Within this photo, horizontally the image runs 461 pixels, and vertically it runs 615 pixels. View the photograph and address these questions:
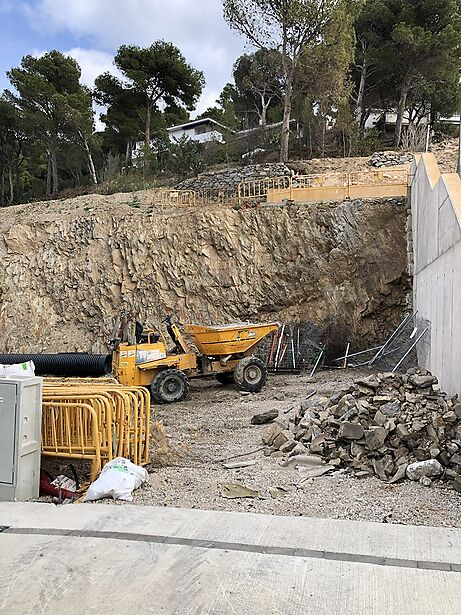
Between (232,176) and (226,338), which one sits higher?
(232,176)

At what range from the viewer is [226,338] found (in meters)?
13.7

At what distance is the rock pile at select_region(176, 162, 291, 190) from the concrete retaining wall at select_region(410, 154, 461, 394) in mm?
10914

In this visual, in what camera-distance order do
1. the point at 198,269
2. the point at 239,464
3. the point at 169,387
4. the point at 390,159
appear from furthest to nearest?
the point at 390,159 < the point at 198,269 < the point at 169,387 < the point at 239,464

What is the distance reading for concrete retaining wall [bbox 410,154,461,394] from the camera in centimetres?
771

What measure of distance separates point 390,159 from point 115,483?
2230 centimetres

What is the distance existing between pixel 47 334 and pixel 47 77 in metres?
19.1

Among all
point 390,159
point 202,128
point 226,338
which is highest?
point 202,128

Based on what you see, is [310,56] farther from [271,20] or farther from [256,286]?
[256,286]

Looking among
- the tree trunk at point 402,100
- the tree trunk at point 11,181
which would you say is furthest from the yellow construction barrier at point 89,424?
the tree trunk at point 11,181

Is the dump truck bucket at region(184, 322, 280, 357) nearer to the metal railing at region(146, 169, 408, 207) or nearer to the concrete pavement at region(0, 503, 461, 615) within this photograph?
the metal railing at region(146, 169, 408, 207)

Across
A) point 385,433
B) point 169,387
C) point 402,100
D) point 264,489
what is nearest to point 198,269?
point 169,387

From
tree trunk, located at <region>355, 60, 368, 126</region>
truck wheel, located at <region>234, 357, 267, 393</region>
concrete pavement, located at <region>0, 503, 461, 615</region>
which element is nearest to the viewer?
concrete pavement, located at <region>0, 503, 461, 615</region>

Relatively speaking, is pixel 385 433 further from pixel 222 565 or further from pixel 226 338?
pixel 226 338

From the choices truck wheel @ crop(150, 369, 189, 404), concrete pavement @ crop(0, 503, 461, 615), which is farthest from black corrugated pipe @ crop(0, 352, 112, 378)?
concrete pavement @ crop(0, 503, 461, 615)
